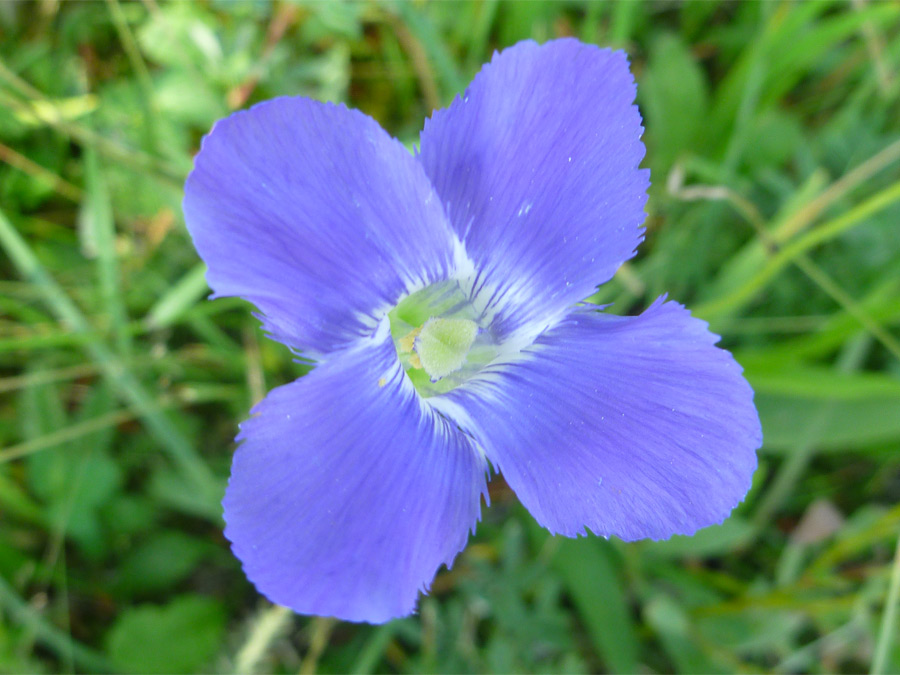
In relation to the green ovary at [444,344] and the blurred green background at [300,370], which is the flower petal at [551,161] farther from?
the blurred green background at [300,370]

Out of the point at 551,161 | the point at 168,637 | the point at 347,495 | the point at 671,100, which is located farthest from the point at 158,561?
the point at 671,100

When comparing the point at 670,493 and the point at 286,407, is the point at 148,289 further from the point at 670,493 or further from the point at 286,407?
the point at 670,493

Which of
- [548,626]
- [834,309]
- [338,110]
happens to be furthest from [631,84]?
[834,309]

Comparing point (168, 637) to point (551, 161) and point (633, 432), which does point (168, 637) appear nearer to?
point (633, 432)

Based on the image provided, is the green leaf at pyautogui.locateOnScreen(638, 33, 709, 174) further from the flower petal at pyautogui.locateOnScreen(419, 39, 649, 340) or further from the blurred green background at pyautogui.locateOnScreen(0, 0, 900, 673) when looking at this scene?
the flower petal at pyautogui.locateOnScreen(419, 39, 649, 340)

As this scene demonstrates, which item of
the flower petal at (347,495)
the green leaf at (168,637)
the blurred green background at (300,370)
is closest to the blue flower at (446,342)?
the flower petal at (347,495)

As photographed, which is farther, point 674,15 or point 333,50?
point 674,15
